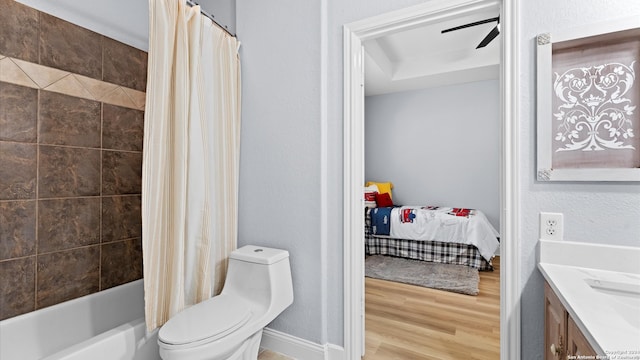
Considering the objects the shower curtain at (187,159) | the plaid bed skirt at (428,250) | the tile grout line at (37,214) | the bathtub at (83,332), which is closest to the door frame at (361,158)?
the shower curtain at (187,159)

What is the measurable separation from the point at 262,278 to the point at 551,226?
1.46 metres

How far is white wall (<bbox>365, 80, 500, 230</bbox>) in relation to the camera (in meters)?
4.34

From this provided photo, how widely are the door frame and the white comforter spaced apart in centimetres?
217

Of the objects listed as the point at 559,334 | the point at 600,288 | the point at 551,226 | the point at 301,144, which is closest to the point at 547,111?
the point at 551,226

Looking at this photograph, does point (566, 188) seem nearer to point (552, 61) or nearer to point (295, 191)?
point (552, 61)

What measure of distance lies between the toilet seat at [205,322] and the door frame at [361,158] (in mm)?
633

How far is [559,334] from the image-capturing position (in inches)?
40.1

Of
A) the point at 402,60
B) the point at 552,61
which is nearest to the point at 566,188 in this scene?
the point at 552,61

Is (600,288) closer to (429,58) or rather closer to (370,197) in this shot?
(370,197)

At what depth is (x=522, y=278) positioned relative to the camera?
1314 mm

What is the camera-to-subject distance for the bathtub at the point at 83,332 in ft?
4.10

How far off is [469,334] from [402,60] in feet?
11.6

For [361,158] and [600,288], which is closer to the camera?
[600,288]

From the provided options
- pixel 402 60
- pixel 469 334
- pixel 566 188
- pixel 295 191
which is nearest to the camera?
pixel 566 188
